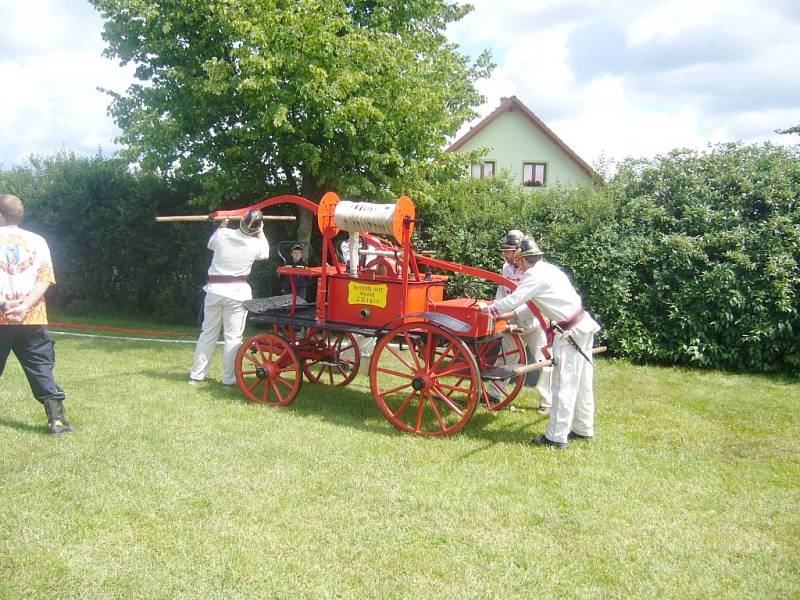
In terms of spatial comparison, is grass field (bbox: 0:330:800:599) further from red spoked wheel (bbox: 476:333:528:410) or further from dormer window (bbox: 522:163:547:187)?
dormer window (bbox: 522:163:547:187)

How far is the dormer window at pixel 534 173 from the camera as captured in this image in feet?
103

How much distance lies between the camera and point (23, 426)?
5.76 m

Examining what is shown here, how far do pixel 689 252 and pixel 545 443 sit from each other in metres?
4.50

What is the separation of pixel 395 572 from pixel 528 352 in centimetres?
399

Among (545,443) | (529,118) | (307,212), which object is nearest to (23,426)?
(545,443)

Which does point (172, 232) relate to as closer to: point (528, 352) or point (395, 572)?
point (528, 352)

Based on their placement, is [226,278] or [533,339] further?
[226,278]

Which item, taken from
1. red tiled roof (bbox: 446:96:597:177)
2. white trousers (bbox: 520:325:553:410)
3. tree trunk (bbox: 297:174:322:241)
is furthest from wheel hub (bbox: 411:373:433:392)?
red tiled roof (bbox: 446:96:597:177)

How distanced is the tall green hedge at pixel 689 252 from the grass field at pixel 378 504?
6.67ft

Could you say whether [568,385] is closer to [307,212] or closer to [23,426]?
[23,426]

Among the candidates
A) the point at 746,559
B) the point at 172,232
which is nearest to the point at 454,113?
the point at 172,232

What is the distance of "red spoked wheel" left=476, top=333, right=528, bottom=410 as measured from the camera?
6.58 m

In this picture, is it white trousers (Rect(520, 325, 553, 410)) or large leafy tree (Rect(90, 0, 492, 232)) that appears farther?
large leafy tree (Rect(90, 0, 492, 232))

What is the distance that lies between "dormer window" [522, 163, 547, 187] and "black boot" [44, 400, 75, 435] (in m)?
27.8
